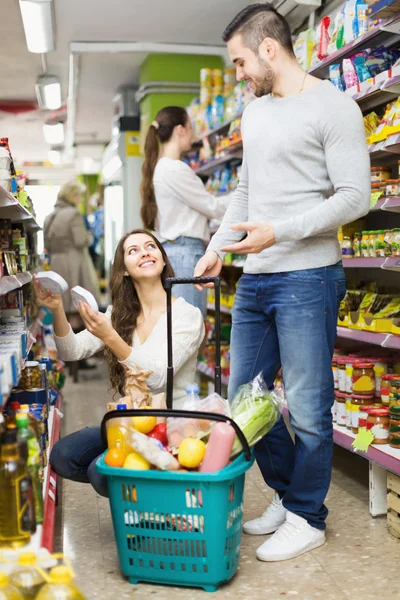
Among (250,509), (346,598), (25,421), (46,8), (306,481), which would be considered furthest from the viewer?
(46,8)

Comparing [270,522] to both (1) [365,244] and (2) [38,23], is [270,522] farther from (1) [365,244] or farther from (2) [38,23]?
(2) [38,23]

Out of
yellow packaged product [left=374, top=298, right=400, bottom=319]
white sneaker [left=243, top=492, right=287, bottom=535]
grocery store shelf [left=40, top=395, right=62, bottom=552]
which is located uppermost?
yellow packaged product [left=374, top=298, right=400, bottom=319]

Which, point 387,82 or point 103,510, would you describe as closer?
point 387,82

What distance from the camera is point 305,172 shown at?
2611 millimetres

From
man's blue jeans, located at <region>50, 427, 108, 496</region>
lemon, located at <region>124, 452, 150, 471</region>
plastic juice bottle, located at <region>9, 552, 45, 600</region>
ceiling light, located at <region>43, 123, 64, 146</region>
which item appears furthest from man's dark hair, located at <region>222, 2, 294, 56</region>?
ceiling light, located at <region>43, 123, 64, 146</region>

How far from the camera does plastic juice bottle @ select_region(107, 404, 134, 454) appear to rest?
2.40m

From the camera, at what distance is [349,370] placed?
3580 mm

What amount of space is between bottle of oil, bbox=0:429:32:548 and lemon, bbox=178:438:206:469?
52cm

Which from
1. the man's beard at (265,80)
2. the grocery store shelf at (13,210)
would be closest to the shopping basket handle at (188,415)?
the grocery store shelf at (13,210)

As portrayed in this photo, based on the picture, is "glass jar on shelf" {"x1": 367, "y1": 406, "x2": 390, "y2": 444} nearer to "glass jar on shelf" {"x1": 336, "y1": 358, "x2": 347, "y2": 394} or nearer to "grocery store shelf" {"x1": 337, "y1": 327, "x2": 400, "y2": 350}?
"grocery store shelf" {"x1": 337, "y1": 327, "x2": 400, "y2": 350}

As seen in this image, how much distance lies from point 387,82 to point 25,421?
201 centimetres

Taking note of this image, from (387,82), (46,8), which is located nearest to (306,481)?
(387,82)

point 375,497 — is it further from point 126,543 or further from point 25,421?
point 25,421

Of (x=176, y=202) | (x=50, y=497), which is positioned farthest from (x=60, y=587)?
(x=176, y=202)
